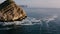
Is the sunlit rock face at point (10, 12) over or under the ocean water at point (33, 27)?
over

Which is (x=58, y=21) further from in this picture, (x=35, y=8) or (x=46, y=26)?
(x=35, y=8)

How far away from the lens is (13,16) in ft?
154

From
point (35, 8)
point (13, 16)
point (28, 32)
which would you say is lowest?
point (28, 32)

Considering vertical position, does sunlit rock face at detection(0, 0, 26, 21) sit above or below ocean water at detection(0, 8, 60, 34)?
above

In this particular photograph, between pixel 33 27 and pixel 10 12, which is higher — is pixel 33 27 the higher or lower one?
the lower one

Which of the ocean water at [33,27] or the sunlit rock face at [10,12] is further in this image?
the sunlit rock face at [10,12]

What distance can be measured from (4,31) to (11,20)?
9010mm

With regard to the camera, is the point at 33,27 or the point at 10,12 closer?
the point at 33,27

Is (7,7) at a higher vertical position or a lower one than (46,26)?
higher

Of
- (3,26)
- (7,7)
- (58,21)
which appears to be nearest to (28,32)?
(3,26)

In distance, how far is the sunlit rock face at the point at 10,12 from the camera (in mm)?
46266

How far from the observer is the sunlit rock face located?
46.3 m

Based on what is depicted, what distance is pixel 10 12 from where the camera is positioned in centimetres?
4778

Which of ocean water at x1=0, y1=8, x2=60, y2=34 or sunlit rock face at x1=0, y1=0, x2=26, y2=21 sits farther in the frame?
sunlit rock face at x1=0, y1=0, x2=26, y2=21
